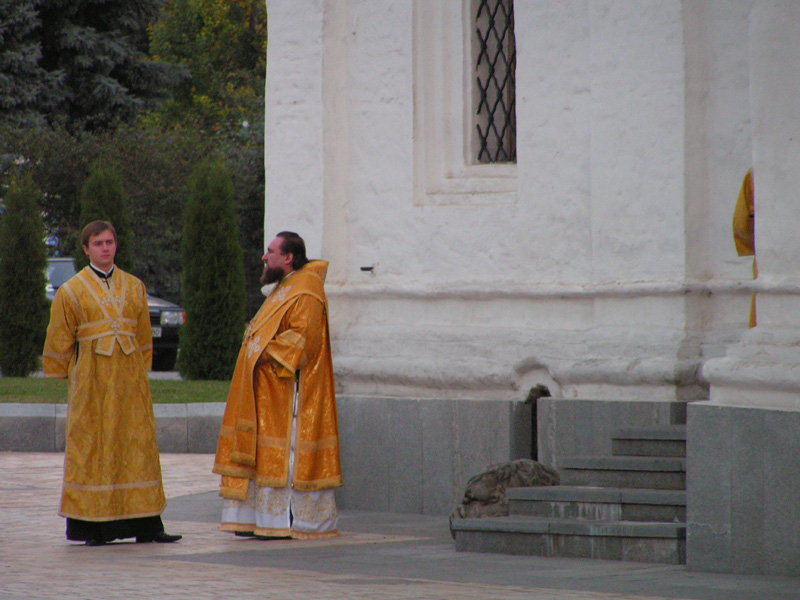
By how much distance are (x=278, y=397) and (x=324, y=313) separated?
0.58 metres

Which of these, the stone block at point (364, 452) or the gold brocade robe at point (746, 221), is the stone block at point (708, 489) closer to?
the gold brocade robe at point (746, 221)

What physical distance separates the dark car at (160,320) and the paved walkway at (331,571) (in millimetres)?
13981

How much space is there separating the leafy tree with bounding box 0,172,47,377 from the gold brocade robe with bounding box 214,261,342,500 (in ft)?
39.5

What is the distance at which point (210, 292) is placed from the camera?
20.4 m

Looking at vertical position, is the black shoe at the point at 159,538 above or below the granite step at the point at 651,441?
below

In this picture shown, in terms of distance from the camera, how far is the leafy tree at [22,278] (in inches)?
803

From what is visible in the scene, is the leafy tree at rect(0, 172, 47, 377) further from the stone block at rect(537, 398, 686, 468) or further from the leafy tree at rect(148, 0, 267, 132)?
the leafy tree at rect(148, 0, 267, 132)

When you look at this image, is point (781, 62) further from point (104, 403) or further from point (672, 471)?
point (104, 403)

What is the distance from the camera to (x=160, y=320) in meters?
23.8

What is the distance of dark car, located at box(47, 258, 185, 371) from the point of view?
77.9ft

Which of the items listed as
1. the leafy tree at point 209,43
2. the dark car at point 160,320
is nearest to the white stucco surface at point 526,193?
the dark car at point 160,320

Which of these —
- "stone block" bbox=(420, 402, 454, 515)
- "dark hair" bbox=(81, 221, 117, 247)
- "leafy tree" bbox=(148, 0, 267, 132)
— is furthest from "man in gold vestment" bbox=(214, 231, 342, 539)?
"leafy tree" bbox=(148, 0, 267, 132)

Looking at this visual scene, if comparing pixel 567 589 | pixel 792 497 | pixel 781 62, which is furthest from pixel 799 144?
pixel 567 589

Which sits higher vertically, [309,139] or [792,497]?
[309,139]
